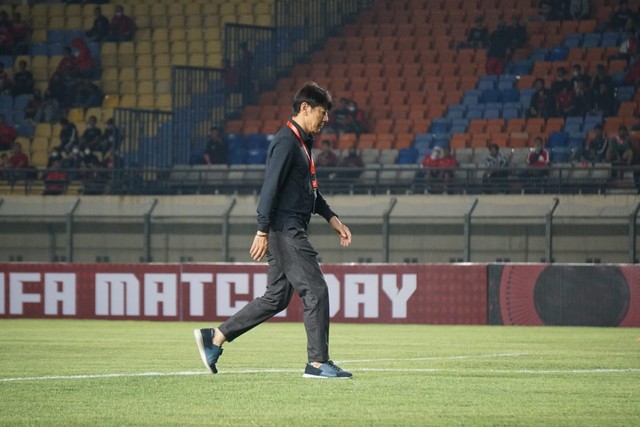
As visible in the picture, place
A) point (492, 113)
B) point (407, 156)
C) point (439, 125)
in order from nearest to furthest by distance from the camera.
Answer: point (407, 156) → point (492, 113) → point (439, 125)

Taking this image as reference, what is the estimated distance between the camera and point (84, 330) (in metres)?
18.5

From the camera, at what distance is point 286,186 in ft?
31.4

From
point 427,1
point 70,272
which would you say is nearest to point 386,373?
point 70,272

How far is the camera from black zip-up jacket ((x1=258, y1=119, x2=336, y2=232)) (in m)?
9.38

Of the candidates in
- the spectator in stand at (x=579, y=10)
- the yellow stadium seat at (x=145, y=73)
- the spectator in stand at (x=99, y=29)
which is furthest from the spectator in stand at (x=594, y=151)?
the spectator in stand at (x=99, y=29)

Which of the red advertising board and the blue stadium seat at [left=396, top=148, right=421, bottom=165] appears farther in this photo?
the blue stadium seat at [left=396, top=148, right=421, bottom=165]

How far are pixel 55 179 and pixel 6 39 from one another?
786 centimetres

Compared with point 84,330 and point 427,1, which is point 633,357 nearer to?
point 84,330

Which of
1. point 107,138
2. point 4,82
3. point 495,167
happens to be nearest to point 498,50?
point 495,167

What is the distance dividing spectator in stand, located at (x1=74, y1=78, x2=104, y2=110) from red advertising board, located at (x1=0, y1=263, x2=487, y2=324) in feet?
30.2

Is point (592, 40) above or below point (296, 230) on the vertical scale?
above

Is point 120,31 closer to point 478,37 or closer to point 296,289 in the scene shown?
point 478,37

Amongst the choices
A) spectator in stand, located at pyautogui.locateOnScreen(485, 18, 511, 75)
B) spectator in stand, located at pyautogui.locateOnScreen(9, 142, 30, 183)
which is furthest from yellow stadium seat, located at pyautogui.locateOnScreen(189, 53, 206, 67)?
spectator in stand, located at pyautogui.locateOnScreen(485, 18, 511, 75)

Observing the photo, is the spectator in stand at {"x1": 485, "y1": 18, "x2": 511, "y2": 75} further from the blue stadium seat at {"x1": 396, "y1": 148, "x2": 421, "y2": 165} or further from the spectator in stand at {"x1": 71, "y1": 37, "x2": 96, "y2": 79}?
the spectator in stand at {"x1": 71, "y1": 37, "x2": 96, "y2": 79}
